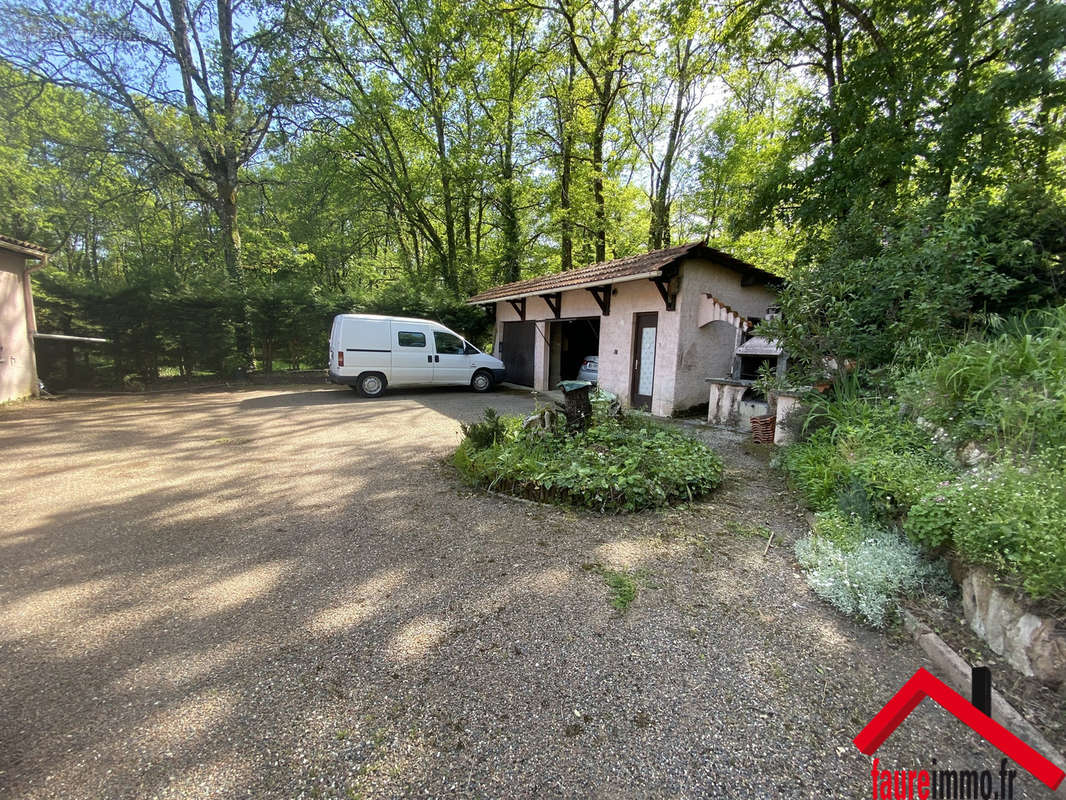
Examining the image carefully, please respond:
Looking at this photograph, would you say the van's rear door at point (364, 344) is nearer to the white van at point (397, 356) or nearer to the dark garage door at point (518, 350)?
the white van at point (397, 356)

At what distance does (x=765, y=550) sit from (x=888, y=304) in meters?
3.66

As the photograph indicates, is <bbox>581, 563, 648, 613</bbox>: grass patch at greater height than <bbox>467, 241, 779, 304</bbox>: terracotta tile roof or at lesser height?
lesser

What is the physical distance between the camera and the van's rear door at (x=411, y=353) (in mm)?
10148

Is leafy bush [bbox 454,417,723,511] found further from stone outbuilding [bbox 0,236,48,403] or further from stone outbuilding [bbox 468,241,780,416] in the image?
stone outbuilding [bbox 0,236,48,403]

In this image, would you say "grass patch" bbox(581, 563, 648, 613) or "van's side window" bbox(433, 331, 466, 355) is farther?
"van's side window" bbox(433, 331, 466, 355)

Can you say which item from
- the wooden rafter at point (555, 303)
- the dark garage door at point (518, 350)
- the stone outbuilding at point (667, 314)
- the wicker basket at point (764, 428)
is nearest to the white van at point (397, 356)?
the dark garage door at point (518, 350)

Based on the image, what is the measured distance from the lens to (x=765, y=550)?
3.06 metres

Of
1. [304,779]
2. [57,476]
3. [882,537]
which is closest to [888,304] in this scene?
[882,537]

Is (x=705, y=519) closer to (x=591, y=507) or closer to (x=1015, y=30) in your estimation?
(x=591, y=507)

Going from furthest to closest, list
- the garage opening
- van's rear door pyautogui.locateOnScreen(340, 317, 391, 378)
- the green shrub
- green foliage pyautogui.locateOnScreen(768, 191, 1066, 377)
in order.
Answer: the garage opening
van's rear door pyautogui.locateOnScreen(340, 317, 391, 378)
green foliage pyautogui.locateOnScreen(768, 191, 1066, 377)
the green shrub

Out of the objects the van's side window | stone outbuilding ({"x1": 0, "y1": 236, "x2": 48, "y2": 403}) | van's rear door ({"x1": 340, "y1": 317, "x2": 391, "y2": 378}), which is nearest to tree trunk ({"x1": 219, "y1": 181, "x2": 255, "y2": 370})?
stone outbuilding ({"x1": 0, "y1": 236, "x2": 48, "y2": 403})

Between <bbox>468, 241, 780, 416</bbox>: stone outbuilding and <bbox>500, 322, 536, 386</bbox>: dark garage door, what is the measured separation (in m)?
1.52

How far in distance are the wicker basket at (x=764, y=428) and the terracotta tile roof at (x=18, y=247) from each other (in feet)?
43.8

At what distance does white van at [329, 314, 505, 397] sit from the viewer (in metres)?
9.69
